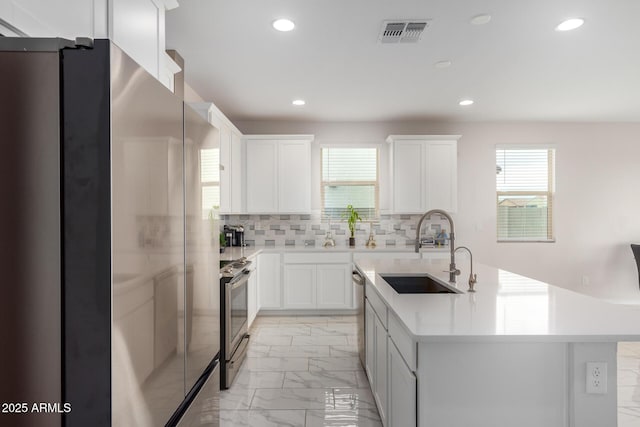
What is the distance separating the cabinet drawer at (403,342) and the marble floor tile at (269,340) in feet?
7.83

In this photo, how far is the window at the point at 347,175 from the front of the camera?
5758 millimetres

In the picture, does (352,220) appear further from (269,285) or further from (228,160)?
(228,160)

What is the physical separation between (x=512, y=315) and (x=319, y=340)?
2.81 meters

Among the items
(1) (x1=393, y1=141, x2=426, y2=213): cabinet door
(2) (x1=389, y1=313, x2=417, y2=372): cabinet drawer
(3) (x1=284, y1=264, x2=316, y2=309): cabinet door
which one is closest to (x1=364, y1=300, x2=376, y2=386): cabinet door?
(2) (x1=389, y1=313, x2=417, y2=372): cabinet drawer

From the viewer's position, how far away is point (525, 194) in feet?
19.1

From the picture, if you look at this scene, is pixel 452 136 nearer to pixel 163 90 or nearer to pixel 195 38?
pixel 195 38

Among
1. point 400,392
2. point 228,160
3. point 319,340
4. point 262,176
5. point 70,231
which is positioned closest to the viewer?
point 70,231

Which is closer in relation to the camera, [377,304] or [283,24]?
[377,304]

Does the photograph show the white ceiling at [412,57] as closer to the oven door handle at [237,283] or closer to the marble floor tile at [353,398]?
the oven door handle at [237,283]

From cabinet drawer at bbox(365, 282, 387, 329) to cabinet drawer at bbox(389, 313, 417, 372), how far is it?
0.54 feet

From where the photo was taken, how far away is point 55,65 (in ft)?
2.68

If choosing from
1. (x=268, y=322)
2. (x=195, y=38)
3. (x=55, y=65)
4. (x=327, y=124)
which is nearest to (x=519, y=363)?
(x=55, y=65)

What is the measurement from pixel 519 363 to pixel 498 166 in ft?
16.0

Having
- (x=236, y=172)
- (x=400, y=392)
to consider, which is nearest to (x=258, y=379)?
(x=400, y=392)
